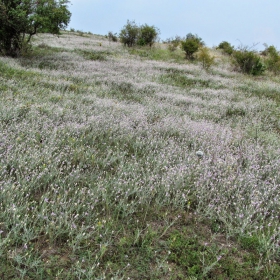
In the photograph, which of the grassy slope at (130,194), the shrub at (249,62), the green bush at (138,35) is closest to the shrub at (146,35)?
the green bush at (138,35)

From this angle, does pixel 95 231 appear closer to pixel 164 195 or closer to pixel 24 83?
pixel 164 195

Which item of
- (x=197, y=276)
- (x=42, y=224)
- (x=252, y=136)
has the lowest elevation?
(x=197, y=276)

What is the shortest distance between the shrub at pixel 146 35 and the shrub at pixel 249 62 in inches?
488

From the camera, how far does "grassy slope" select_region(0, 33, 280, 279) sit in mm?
2879

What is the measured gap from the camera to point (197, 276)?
9.20 ft

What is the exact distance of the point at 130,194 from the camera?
3947 mm

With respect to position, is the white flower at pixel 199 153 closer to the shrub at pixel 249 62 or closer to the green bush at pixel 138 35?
the shrub at pixel 249 62

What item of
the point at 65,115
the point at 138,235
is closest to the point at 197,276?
the point at 138,235

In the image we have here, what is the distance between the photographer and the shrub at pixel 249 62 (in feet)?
60.7

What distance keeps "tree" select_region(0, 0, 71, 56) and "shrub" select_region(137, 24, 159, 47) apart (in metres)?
13.0

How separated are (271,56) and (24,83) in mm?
19060

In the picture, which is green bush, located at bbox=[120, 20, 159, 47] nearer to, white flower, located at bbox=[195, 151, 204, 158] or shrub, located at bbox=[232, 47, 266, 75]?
shrub, located at bbox=[232, 47, 266, 75]

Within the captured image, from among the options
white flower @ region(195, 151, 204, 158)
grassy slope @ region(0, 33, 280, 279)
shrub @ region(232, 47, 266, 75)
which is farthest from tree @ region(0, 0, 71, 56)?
white flower @ region(195, 151, 204, 158)

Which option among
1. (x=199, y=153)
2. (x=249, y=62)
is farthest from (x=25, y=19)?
(x=249, y=62)
